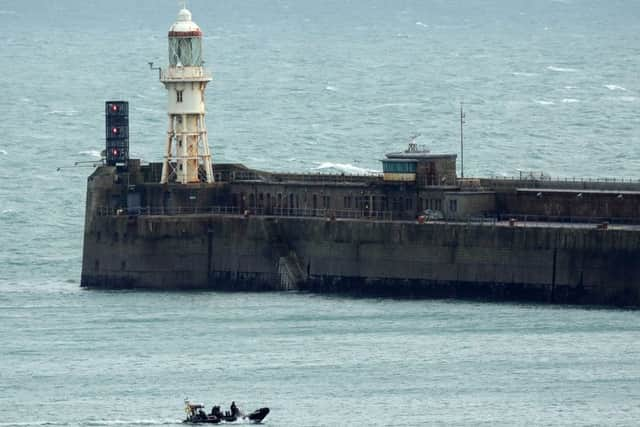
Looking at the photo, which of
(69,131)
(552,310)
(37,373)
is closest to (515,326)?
(552,310)

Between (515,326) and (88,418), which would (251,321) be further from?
(88,418)

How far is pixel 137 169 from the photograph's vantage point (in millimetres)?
128750

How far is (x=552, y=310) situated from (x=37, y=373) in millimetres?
23985

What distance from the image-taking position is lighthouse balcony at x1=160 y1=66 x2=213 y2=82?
128 metres

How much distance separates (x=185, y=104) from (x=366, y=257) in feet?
46.9

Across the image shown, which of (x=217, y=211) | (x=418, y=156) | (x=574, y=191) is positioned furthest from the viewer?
(x=217, y=211)

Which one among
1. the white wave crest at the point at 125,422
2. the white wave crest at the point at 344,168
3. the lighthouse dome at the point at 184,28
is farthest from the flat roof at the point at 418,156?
the white wave crest at the point at 344,168

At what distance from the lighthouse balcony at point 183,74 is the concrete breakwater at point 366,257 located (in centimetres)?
791

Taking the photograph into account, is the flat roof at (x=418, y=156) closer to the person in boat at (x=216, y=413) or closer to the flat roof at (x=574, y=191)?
the flat roof at (x=574, y=191)

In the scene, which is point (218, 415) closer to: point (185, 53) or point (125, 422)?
point (125, 422)

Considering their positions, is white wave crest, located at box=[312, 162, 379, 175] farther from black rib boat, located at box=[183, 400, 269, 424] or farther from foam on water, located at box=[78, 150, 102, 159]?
black rib boat, located at box=[183, 400, 269, 424]

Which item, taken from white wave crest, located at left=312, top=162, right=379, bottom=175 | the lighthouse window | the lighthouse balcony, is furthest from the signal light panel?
white wave crest, located at left=312, top=162, right=379, bottom=175

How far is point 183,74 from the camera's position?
128 metres

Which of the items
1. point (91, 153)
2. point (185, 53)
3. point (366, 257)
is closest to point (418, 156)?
point (366, 257)
